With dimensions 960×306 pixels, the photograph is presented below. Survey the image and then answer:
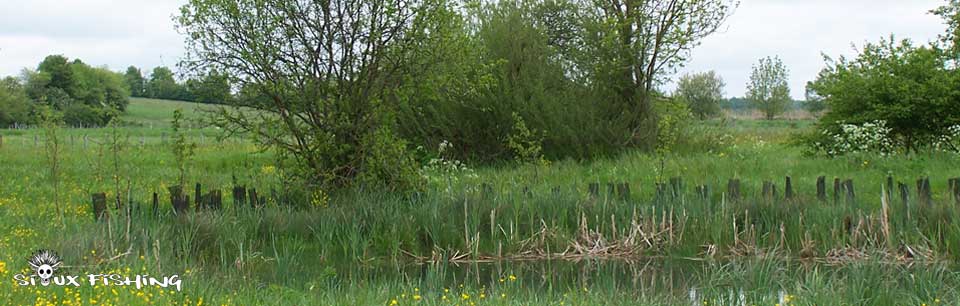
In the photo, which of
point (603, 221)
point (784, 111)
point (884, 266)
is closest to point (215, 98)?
point (603, 221)

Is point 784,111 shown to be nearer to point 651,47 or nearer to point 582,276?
point 651,47

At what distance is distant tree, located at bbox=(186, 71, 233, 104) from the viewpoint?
11805 mm

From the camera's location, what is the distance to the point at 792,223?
9539mm

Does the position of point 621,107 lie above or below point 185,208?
above

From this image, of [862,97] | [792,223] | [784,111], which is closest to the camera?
[792,223]

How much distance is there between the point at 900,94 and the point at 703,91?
34192 mm

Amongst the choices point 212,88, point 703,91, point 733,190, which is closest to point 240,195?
point 212,88

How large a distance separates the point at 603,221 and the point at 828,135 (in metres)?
9.26

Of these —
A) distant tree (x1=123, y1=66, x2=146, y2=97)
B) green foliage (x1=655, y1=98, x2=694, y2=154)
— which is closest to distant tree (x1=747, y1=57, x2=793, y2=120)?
green foliage (x1=655, y1=98, x2=694, y2=154)

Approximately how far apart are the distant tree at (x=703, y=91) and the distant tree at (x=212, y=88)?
26.4 m

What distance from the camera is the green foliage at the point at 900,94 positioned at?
16.1 metres

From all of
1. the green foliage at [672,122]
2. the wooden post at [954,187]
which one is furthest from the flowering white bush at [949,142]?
the wooden post at [954,187]

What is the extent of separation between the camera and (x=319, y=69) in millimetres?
11977

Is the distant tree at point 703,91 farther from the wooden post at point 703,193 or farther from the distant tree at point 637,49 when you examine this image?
the wooden post at point 703,193
